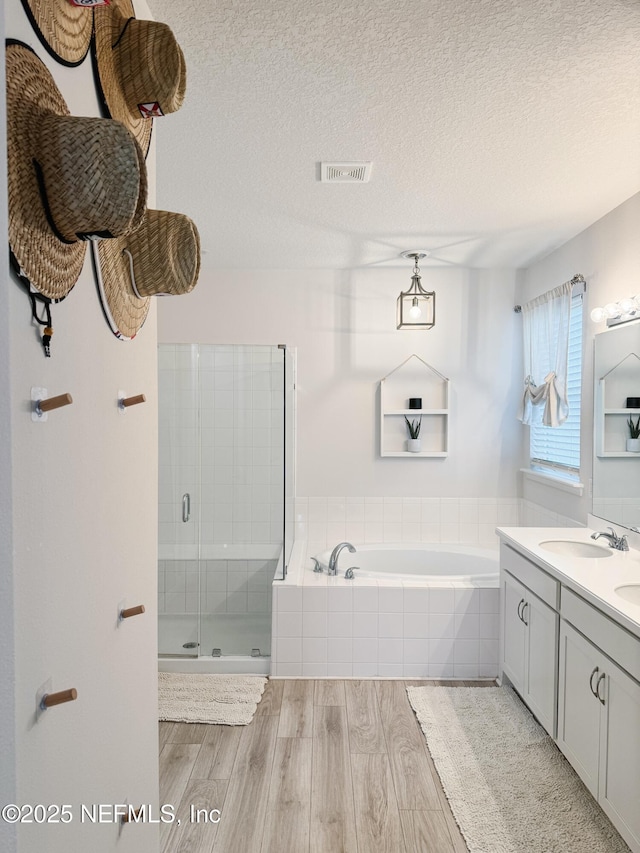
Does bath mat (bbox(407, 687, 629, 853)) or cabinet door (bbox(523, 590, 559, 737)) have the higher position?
cabinet door (bbox(523, 590, 559, 737))

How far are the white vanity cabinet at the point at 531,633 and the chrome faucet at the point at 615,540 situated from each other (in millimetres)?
411

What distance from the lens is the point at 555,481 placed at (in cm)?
372

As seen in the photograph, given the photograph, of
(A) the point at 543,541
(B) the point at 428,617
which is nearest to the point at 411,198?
(A) the point at 543,541

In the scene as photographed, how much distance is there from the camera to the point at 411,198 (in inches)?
116

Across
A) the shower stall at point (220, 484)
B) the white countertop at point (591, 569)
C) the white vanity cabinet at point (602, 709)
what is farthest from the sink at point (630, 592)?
the shower stall at point (220, 484)

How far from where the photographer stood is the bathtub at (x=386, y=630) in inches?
129

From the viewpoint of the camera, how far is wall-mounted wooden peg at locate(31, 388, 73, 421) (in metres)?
0.92

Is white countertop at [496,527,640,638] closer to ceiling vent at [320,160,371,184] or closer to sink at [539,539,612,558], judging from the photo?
sink at [539,539,612,558]

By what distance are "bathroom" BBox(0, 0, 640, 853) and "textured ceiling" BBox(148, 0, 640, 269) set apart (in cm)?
3

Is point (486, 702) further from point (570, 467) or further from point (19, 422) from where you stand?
point (19, 422)

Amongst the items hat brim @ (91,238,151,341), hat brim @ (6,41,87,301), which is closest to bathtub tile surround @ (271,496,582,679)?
hat brim @ (91,238,151,341)

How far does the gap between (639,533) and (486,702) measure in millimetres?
1133

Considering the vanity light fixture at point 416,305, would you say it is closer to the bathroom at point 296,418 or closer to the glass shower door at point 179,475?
the bathroom at point 296,418

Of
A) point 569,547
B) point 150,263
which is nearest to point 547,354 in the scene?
point 569,547
